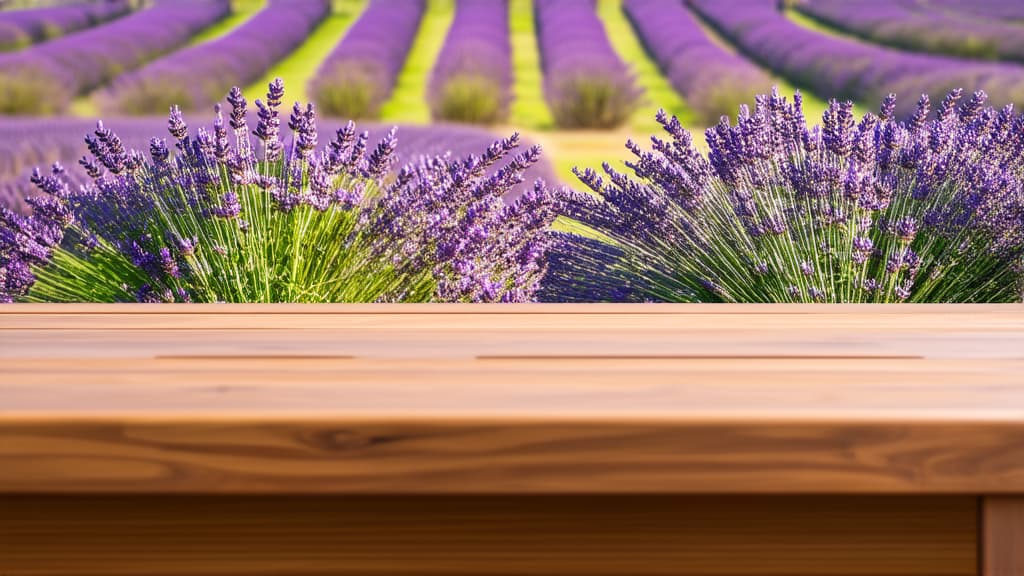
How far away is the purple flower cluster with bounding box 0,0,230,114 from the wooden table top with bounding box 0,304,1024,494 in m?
5.15

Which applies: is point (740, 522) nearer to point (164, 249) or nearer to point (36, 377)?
A: point (36, 377)

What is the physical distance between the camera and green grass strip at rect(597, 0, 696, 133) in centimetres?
548

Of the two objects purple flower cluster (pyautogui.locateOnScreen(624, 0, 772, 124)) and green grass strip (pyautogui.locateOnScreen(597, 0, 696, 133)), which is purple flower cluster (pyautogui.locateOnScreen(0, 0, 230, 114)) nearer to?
green grass strip (pyautogui.locateOnScreen(597, 0, 696, 133))

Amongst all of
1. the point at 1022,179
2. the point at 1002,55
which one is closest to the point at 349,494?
the point at 1022,179

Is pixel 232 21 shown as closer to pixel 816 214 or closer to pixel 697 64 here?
pixel 697 64

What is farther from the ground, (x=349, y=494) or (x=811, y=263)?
(x=811, y=263)

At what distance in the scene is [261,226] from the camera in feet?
5.16

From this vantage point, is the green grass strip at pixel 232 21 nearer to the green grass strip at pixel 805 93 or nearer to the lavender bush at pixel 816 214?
the green grass strip at pixel 805 93

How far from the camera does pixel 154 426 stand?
701 millimetres

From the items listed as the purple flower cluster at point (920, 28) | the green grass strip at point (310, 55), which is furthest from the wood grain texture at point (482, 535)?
Result: the purple flower cluster at point (920, 28)

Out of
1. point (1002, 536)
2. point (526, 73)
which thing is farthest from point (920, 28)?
point (1002, 536)

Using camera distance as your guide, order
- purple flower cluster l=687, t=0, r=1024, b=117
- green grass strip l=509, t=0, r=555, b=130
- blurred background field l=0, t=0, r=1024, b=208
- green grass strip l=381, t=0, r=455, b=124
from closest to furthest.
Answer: purple flower cluster l=687, t=0, r=1024, b=117 < blurred background field l=0, t=0, r=1024, b=208 < green grass strip l=509, t=0, r=555, b=130 < green grass strip l=381, t=0, r=455, b=124

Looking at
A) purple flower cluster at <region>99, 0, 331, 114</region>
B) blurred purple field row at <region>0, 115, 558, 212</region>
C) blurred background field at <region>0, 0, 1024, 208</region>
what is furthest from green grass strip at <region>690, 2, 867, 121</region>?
purple flower cluster at <region>99, 0, 331, 114</region>

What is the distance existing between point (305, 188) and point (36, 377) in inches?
35.9
